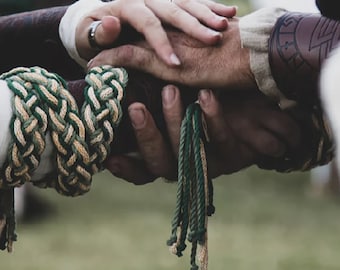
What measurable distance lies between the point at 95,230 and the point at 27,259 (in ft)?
2.07

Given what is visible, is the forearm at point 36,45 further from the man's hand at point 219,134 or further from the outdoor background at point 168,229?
the outdoor background at point 168,229

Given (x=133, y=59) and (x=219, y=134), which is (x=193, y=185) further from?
(x=133, y=59)

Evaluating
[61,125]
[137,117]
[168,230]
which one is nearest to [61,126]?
[61,125]

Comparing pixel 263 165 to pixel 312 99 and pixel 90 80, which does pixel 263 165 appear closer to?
pixel 312 99

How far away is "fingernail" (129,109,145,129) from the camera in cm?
149

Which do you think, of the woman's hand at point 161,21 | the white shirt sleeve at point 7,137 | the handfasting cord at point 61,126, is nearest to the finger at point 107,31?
the woman's hand at point 161,21

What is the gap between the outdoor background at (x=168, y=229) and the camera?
4.72m

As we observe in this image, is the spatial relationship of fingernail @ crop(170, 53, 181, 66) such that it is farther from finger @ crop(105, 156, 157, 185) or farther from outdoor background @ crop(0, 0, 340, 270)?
outdoor background @ crop(0, 0, 340, 270)

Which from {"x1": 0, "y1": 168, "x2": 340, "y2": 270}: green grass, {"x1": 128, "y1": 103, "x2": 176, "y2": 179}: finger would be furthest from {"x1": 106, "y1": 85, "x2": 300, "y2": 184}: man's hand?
{"x1": 0, "y1": 168, "x2": 340, "y2": 270}: green grass

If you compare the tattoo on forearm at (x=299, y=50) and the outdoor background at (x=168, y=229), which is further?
the outdoor background at (x=168, y=229)

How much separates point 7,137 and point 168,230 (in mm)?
3856

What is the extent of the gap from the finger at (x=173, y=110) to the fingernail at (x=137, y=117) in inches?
1.7

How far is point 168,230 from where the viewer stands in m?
5.23

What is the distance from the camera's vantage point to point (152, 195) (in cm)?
616
